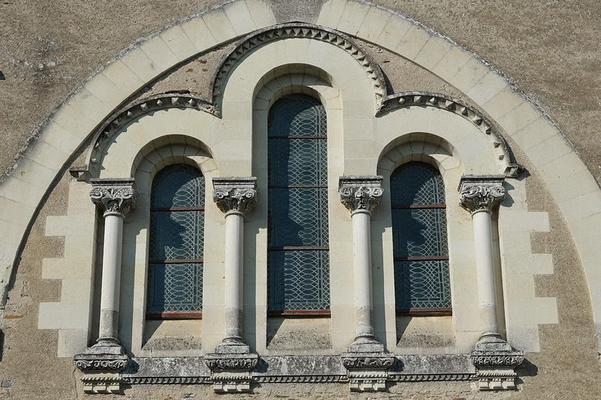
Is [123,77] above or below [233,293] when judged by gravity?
above

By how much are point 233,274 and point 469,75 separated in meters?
4.10

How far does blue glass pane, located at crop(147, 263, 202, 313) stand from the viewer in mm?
14844

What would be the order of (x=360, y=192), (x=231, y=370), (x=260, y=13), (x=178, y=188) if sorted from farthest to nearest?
(x=260, y=13) < (x=178, y=188) < (x=360, y=192) < (x=231, y=370)

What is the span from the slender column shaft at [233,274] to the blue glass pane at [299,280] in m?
0.52

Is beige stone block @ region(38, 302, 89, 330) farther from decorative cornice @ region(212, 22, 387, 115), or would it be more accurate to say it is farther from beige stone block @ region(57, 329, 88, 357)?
decorative cornice @ region(212, 22, 387, 115)

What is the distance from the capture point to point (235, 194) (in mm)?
14883

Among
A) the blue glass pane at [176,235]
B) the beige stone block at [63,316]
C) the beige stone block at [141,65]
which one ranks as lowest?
the beige stone block at [63,316]

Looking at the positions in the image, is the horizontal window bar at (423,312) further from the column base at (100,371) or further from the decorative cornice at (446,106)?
the column base at (100,371)

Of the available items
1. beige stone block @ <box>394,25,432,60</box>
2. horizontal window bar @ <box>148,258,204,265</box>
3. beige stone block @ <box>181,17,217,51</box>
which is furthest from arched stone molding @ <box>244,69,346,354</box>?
beige stone block @ <box>394,25,432,60</box>

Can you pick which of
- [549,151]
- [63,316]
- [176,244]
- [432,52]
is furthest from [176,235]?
[549,151]

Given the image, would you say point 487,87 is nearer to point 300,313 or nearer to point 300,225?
point 300,225

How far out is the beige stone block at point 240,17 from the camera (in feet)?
52.5

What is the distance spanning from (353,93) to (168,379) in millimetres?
4426

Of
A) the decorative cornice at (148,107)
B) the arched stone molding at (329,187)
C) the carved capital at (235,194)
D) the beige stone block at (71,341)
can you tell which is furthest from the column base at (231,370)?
the decorative cornice at (148,107)
